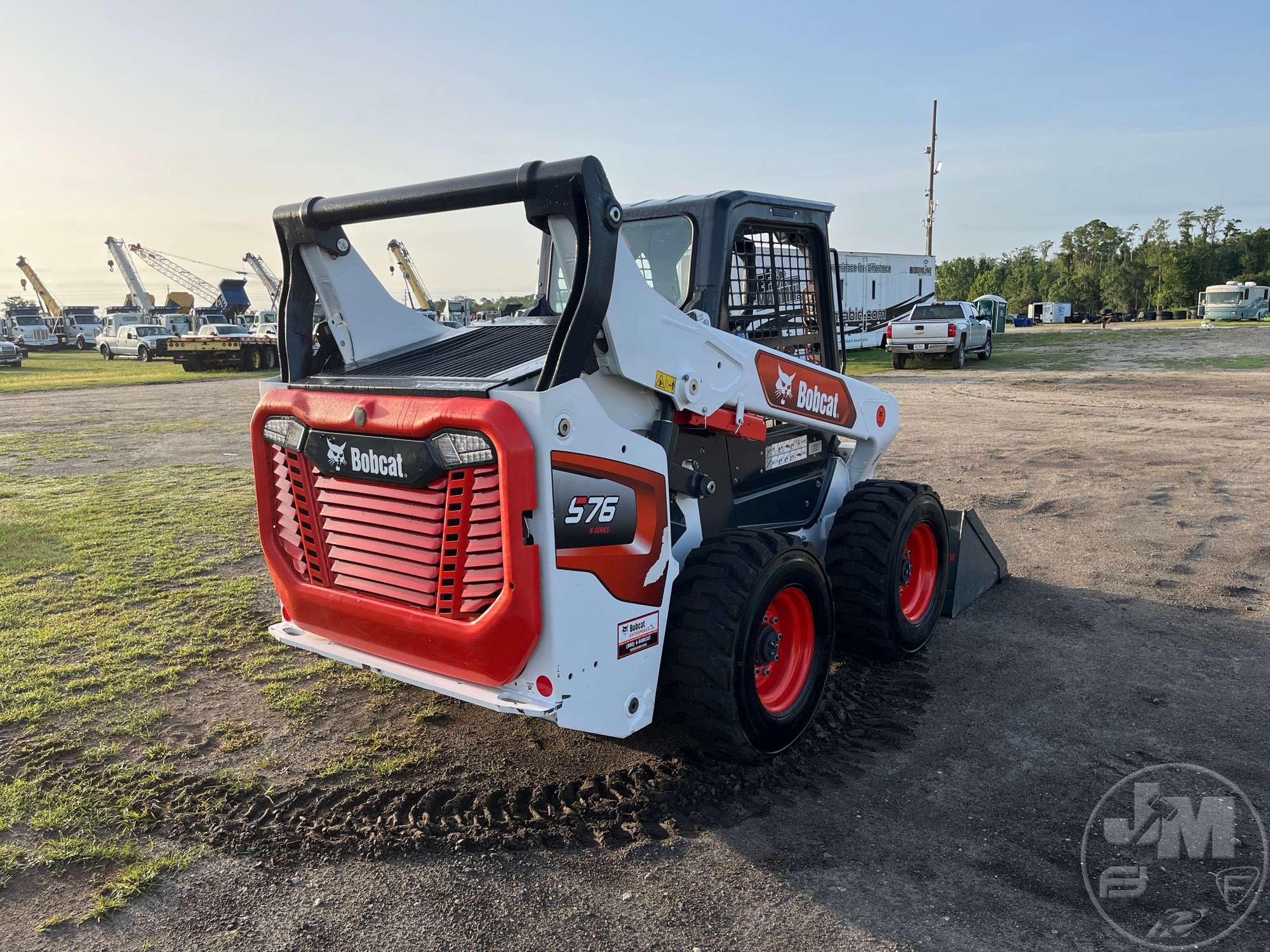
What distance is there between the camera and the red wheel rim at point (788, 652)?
392 cm

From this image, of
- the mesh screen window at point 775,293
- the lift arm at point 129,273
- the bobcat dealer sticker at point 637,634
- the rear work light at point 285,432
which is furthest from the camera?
the lift arm at point 129,273

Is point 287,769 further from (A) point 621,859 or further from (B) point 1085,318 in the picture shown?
(B) point 1085,318

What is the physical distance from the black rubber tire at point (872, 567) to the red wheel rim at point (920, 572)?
0.28 meters

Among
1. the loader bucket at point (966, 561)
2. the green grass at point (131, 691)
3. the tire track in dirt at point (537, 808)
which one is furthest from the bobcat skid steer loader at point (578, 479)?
the loader bucket at point (966, 561)

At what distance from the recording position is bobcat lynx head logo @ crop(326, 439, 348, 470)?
3426 mm

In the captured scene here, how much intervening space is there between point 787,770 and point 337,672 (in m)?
2.50

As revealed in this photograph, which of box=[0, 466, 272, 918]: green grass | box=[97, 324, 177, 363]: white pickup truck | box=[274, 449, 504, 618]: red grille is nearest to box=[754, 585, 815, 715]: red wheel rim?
box=[274, 449, 504, 618]: red grille

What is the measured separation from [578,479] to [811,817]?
61.7 inches

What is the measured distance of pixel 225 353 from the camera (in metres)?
30.6

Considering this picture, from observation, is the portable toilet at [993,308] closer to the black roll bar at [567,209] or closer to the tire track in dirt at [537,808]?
the tire track in dirt at [537,808]

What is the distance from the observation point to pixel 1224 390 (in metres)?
17.2

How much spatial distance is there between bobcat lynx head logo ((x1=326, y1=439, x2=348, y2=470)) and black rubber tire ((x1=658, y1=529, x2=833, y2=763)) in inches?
54.2

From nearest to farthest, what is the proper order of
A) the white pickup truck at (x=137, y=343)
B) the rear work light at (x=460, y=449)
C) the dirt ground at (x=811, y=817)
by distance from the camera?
the dirt ground at (x=811, y=817)
the rear work light at (x=460, y=449)
the white pickup truck at (x=137, y=343)

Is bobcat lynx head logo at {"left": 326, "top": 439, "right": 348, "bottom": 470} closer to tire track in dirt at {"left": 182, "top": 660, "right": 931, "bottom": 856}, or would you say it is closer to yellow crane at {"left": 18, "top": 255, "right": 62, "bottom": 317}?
tire track in dirt at {"left": 182, "top": 660, "right": 931, "bottom": 856}
